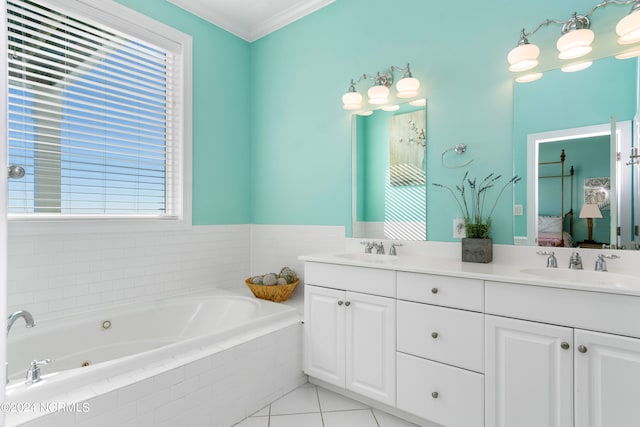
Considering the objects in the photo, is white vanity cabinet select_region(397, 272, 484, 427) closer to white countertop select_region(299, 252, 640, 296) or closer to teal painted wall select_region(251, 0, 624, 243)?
white countertop select_region(299, 252, 640, 296)

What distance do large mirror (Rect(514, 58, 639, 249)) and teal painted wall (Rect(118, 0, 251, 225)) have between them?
2294 mm

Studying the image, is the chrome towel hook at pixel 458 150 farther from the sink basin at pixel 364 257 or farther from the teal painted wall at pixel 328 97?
the sink basin at pixel 364 257

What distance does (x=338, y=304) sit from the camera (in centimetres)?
210

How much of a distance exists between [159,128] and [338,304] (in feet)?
6.43

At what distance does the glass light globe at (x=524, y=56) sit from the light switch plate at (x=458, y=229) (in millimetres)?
926

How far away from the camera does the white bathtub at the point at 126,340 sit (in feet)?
4.67

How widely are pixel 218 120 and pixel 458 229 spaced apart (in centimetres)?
222

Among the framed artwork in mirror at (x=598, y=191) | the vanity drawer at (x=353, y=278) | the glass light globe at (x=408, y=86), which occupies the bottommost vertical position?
the vanity drawer at (x=353, y=278)

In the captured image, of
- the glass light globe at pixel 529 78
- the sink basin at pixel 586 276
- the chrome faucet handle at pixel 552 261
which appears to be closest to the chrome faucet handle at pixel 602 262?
the sink basin at pixel 586 276

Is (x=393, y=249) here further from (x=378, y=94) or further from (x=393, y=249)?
(x=378, y=94)

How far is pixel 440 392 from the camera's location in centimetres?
171

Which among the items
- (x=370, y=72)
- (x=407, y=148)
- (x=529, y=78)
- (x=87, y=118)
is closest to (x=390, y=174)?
(x=407, y=148)

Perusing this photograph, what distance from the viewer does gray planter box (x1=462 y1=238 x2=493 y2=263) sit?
1932 millimetres

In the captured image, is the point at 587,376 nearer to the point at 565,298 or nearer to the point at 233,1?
the point at 565,298
